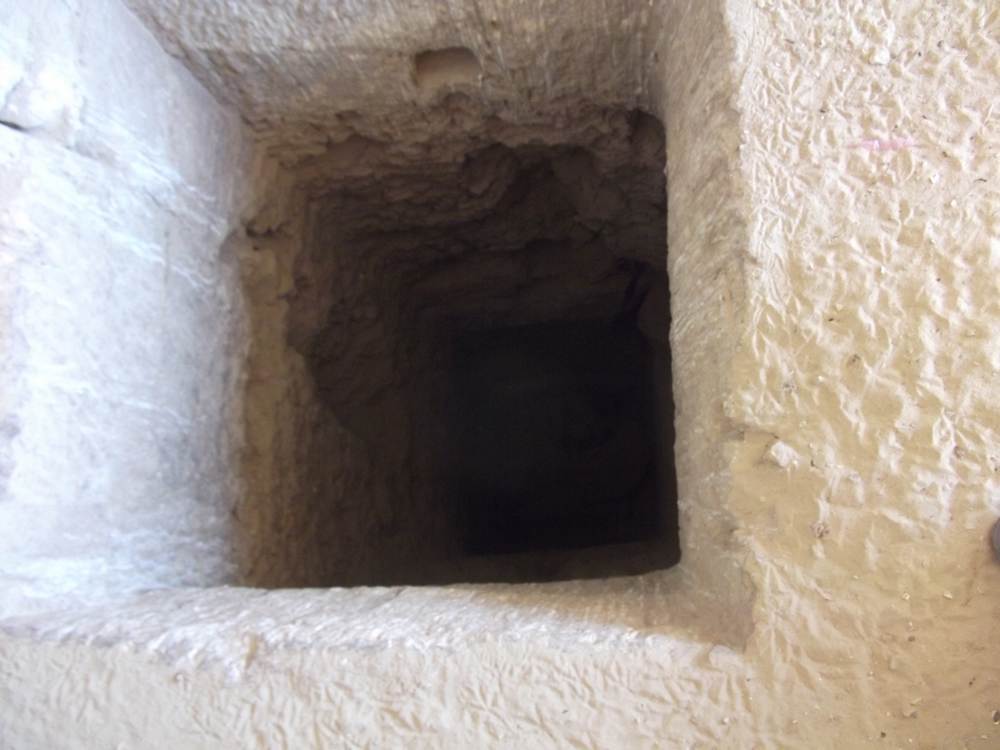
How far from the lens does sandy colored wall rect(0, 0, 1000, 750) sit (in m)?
0.74

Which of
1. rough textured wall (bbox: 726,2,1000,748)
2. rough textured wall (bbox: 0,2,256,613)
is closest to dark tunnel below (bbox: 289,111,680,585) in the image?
rough textured wall (bbox: 0,2,256,613)

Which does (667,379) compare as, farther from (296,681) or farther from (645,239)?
(296,681)

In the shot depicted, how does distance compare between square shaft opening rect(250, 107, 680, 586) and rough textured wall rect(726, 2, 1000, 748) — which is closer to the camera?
rough textured wall rect(726, 2, 1000, 748)

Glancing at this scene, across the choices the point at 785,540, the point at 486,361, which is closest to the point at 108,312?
the point at 785,540

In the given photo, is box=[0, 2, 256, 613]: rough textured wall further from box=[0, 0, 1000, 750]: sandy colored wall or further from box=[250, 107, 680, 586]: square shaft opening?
box=[250, 107, 680, 586]: square shaft opening

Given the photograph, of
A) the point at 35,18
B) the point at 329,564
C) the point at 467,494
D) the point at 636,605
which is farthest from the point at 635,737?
the point at 467,494

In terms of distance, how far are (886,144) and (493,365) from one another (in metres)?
2.29

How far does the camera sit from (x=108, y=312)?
3.48 ft

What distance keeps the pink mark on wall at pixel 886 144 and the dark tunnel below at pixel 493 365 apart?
66cm

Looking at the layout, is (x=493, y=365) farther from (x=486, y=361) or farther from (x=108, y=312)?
(x=108, y=312)

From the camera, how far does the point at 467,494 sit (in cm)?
294

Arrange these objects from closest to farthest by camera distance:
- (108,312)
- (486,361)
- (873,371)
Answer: (873,371) → (108,312) → (486,361)

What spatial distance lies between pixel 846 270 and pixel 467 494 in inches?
90.4

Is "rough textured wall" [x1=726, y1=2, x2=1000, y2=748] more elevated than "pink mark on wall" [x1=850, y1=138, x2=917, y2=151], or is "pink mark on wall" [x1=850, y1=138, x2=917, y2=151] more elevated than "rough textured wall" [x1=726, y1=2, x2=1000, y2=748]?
"pink mark on wall" [x1=850, y1=138, x2=917, y2=151]
